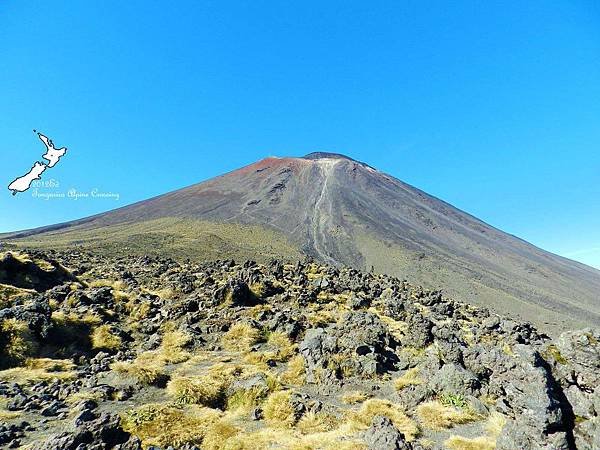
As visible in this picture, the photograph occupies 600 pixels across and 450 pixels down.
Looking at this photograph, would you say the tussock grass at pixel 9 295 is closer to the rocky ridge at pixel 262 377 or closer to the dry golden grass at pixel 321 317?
the rocky ridge at pixel 262 377

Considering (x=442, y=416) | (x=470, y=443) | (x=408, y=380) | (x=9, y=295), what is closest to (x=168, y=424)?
(x=442, y=416)

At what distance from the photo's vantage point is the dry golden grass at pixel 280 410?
1002 centimetres

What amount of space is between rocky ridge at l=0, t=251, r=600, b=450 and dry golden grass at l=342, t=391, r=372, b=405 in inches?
2.1

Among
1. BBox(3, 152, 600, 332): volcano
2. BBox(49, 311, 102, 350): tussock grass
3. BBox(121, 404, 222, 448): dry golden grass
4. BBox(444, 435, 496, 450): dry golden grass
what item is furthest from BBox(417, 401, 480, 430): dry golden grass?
BBox(3, 152, 600, 332): volcano

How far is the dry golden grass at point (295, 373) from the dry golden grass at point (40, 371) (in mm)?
7673

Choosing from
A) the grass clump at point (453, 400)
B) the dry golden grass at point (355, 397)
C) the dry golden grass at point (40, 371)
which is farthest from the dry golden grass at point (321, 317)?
the dry golden grass at point (40, 371)

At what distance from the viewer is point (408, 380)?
12633 mm

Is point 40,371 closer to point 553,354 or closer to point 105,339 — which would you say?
point 105,339

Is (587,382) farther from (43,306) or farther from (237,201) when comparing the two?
(237,201)

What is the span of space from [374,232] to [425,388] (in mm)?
77207

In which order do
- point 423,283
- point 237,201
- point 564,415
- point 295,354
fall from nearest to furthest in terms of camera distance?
point 564,415 → point 295,354 → point 423,283 → point 237,201

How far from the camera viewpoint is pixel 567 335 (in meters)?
9.52

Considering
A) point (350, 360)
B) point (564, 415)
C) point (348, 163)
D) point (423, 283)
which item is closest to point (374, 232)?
point (423, 283)

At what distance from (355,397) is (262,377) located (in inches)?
128
